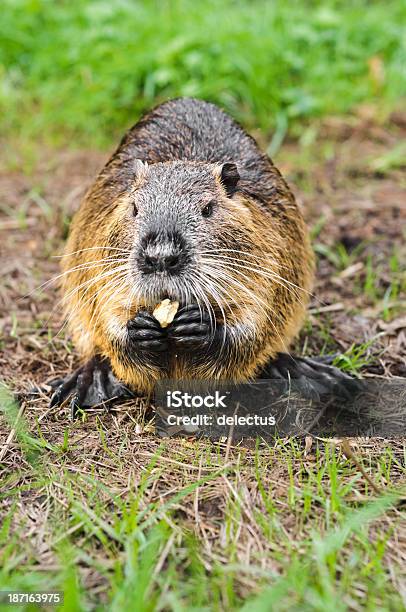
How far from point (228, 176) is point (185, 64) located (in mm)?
3279

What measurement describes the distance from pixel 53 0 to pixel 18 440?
5.74 m

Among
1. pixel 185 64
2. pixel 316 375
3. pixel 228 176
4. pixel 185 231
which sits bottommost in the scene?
pixel 316 375

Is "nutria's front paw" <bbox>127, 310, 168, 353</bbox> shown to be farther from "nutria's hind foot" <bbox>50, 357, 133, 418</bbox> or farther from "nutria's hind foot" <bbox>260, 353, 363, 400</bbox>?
"nutria's hind foot" <bbox>260, 353, 363, 400</bbox>

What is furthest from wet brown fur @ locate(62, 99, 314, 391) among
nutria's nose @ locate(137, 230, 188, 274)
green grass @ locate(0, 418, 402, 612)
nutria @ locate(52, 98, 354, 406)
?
green grass @ locate(0, 418, 402, 612)

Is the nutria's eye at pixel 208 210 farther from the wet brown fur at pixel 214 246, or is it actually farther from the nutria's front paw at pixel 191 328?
the nutria's front paw at pixel 191 328

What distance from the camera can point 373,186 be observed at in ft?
19.1

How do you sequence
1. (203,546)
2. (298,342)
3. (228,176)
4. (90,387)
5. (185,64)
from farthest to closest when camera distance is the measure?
(185,64), (298,342), (90,387), (228,176), (203,546)

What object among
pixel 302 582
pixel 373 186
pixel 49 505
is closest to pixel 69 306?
pixel 49 505

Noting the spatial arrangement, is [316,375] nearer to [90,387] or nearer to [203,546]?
[90,387]

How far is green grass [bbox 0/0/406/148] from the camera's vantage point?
6.45 metres

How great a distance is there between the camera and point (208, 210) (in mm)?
3357

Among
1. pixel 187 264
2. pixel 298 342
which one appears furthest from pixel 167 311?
pixel 298 342

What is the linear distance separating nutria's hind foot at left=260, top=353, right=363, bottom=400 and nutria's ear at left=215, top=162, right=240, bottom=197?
901mm

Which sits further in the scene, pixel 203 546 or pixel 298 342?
pixel 298 342
